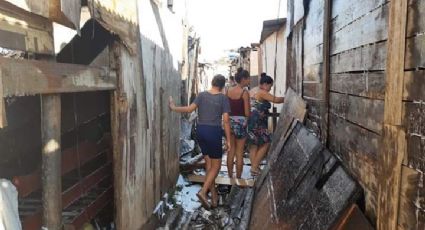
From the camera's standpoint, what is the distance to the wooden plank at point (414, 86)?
1682 mm

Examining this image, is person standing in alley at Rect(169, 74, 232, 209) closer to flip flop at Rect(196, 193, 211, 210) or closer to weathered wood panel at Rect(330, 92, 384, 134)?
flip flop at Rect(196, 193, 211, 210)

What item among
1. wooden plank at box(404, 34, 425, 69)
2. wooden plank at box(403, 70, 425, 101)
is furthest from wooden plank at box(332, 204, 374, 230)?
wooden plank at box(404, 34, 425, 69)

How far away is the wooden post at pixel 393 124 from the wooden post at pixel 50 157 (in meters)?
1.96

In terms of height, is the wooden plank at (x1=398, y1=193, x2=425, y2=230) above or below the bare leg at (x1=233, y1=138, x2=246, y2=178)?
above

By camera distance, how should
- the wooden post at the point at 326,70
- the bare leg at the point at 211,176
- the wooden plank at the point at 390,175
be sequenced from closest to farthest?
the wooden plank at the point at 390,175 < the wooden post at the point at 326,70 < the bare leg at the point at 211,176

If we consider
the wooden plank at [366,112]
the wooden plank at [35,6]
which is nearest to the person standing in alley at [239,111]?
the wooden plank at [366,112]

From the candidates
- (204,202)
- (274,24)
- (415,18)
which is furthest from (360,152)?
(274,24)

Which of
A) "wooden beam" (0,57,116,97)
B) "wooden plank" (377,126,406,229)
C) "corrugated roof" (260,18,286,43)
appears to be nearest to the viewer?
"wooden plank" (377,126,406,229)

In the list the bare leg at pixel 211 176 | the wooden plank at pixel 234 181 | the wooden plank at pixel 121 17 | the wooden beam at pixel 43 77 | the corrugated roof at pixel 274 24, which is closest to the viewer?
the wooden beam at pixel 43 77

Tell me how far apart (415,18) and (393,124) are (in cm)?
49

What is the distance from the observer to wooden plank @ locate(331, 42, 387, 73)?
2.27 meters

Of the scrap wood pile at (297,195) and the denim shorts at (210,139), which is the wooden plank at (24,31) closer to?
the scrap wood pile at (297,195)

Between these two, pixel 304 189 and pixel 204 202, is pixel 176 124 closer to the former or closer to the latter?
pixel 204 202

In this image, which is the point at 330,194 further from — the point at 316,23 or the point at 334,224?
the point at 316,23
